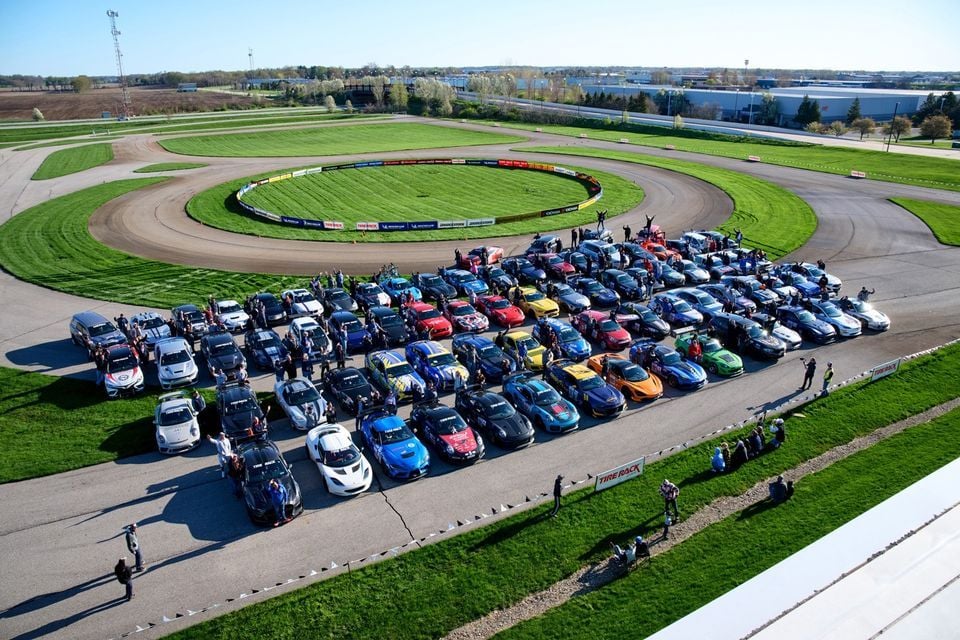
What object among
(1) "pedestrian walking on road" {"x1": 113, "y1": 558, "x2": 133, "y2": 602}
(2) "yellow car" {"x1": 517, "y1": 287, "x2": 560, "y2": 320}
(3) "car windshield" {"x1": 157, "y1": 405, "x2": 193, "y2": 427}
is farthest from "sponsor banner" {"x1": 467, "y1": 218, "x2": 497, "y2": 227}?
(1) "pedestrian walking on road" {"x1": 113, "y1": 558, "x2": 133, "y2": 602}

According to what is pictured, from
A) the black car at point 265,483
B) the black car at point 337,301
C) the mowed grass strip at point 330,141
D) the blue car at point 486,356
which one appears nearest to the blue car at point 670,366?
the blue car at point 486,356

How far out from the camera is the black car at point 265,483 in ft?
54.8

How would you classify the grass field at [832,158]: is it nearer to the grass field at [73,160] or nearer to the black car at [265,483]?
the black car at [265,483]

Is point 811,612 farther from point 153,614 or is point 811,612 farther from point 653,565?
point 153,614

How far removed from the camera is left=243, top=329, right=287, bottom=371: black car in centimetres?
2597

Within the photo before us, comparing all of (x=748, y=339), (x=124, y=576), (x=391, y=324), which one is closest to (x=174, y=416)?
(x=124, y=576)

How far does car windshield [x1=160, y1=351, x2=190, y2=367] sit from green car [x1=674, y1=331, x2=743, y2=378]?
20364mm

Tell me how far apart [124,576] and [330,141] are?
3805 inches

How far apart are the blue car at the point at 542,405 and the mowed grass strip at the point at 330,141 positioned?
235 feet

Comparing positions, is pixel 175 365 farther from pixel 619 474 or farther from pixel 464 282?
pixel 619 474

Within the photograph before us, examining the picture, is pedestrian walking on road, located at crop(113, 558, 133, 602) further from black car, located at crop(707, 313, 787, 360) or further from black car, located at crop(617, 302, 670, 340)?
black car, located at crop(707, 313, 787, 360)

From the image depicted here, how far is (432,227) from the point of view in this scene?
46.6 m

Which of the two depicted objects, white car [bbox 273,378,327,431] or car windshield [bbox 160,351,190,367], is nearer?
white car [bbox 273,378,327,431]

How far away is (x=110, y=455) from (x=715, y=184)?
57.7 m
